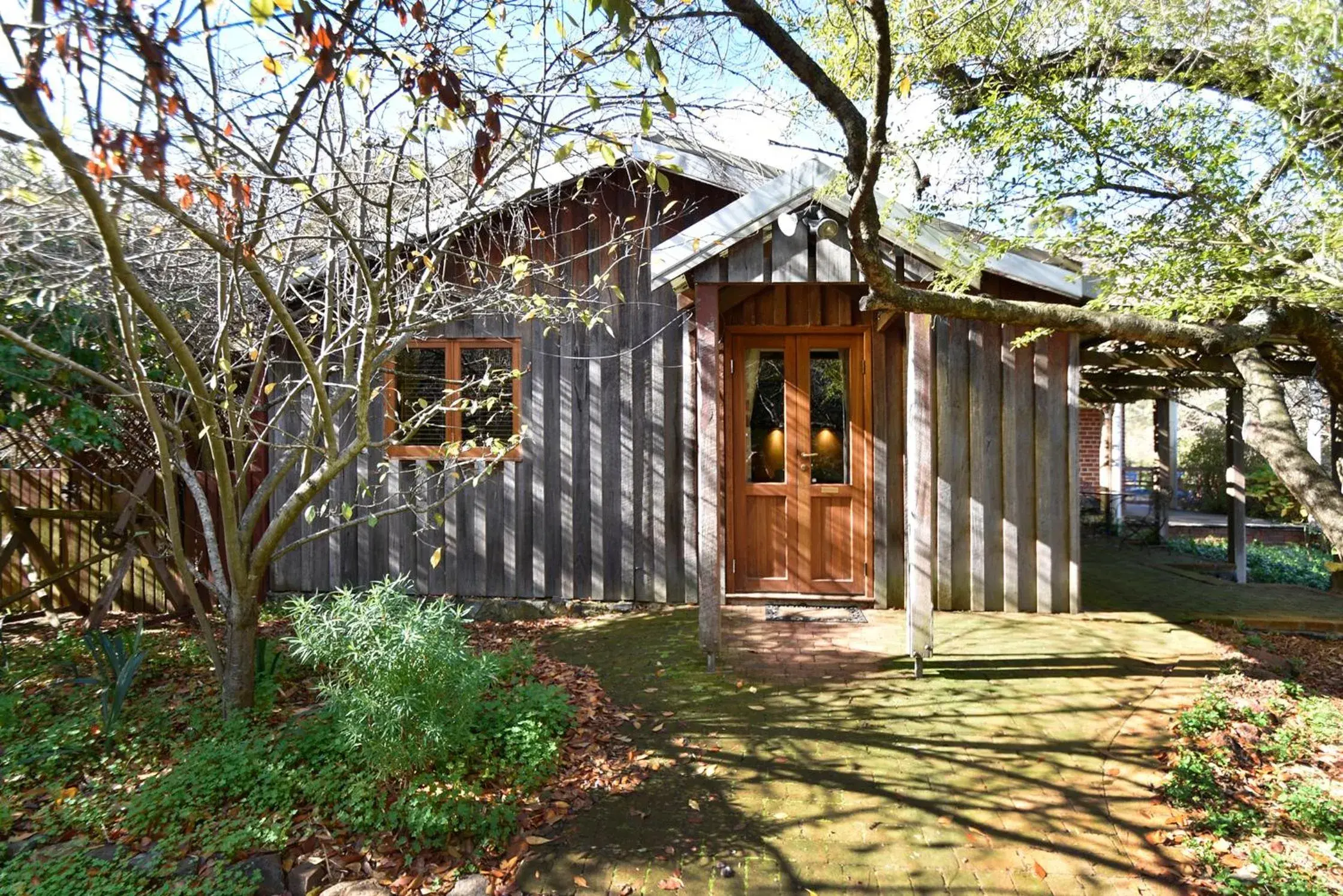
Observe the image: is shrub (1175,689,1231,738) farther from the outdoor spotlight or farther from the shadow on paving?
the outdoor spotlight

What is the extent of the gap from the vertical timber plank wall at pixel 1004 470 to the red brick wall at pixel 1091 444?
10.6m

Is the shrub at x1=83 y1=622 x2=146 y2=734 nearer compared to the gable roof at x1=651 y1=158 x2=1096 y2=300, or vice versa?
the shrub at x1=83 y1=622 x2=146 y2=734

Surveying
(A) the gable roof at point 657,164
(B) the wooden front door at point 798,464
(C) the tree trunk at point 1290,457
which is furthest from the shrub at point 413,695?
(C) the tree trunk at point 1290,457

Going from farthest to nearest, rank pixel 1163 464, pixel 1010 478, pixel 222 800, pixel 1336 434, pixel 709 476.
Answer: pixel 1163 464
pixel 1336 434
pixel 1010 478
pixel 709 476
pixel 222 800

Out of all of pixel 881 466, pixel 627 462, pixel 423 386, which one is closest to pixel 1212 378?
pixel 881 466

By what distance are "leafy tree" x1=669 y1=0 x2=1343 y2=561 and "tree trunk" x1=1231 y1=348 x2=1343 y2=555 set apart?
0.01 meters

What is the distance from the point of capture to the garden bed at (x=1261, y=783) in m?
2.90

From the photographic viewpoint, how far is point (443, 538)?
735cm

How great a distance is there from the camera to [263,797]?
3455mm

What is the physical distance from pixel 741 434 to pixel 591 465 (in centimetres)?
149

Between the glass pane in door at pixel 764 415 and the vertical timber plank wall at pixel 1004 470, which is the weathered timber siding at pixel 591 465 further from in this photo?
the vertical timber plank wall at pixel 1004 470

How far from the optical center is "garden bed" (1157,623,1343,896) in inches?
114

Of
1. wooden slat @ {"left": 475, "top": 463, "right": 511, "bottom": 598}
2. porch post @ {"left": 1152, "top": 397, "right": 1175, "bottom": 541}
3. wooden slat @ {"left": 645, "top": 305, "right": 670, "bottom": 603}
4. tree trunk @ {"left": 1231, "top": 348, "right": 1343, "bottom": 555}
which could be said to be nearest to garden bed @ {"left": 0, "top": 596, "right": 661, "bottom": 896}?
wooden slat @ {"left": 645, "top": 305, "right": 670, "bottom": 603}

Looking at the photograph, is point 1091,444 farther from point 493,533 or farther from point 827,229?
point 493,533
